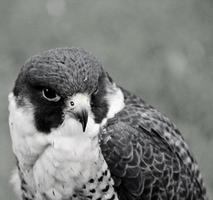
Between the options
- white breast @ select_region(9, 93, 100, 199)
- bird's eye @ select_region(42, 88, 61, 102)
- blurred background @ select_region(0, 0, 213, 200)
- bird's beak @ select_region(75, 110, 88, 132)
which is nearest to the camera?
bird's beak @ select_region(75, 110, 88, 132)

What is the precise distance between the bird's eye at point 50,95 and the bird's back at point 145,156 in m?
0.44

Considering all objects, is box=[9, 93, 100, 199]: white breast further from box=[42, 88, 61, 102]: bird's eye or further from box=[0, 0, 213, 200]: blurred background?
box=[0, 0, 213, 200]: blurred background

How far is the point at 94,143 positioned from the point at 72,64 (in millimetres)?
580

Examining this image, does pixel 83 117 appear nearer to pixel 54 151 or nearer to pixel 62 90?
pixel 62 90

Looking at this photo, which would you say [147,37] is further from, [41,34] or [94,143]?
[94,143]

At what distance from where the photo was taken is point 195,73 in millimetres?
8414

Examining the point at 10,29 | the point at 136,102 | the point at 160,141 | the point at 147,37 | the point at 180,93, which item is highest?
the point at 10,29

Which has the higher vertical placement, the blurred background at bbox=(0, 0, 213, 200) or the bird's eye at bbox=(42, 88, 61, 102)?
the blurred background at bbox=(0, 0, 213, 200)

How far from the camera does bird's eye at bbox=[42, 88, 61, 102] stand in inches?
190

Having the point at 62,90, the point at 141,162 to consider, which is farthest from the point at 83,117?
the point at 141,162

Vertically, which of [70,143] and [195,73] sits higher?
[195,73]

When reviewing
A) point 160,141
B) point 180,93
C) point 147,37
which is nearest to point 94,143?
point 160,141

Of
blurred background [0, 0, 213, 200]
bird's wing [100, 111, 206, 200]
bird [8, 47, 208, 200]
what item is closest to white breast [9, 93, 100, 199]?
bird [8, 47, 208, 200]

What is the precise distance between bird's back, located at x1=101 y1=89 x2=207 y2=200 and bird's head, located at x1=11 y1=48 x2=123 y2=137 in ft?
0.66
